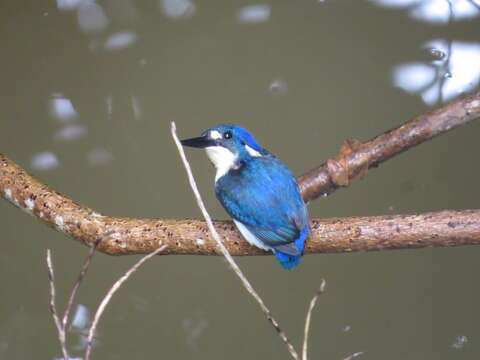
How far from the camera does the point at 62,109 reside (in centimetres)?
300

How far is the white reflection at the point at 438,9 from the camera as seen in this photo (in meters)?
2.86

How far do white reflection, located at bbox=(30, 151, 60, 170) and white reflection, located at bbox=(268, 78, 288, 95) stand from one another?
1.23 m

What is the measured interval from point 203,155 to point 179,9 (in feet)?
2.65

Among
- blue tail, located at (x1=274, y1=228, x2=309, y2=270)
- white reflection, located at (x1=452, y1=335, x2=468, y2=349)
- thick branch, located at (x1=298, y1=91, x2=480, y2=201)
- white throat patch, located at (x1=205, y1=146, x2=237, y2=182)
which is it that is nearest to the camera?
blue tail, located at (x1=274, y1=228, x2=309, y2=270)

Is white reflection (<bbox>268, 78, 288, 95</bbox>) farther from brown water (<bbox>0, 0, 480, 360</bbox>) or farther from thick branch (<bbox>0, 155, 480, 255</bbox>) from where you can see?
thick branch (<bbox>0, 155, 480, 255</bbox>)

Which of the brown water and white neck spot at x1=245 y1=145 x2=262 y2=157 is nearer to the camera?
white neck spot at x1=245 y1=145 x2=262 y2=157

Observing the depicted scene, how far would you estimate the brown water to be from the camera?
2.93 metres

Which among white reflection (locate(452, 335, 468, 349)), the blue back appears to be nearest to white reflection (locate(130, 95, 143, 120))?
the blue back

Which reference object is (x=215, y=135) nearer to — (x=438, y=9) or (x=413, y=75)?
(x=413, y=75)

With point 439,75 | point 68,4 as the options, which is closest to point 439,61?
point 439,75

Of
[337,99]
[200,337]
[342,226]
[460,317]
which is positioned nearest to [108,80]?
[337,99]

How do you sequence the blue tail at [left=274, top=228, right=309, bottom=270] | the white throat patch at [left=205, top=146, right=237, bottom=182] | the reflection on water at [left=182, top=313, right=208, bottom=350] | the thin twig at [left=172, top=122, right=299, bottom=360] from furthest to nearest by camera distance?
1. the reflection on water at [left=182, top=313, right=208, bottom=350]
2. the white throat patch at [left=205, top=146, right=237, bottom=182]
3. the blue tail at [left=274, top=228, right=309, bottom=270]
4. the thin twig at [left=172, top=122, right=299, bottom=360]

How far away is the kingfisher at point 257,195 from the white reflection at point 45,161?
109 centimetres

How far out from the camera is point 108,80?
3.05 m
